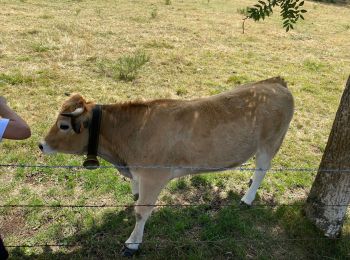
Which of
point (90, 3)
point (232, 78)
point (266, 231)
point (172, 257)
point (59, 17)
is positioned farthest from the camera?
point (90, 3)

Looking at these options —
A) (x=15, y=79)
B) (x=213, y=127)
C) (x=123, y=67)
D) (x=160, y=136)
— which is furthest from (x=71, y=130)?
(x=123, y=67)

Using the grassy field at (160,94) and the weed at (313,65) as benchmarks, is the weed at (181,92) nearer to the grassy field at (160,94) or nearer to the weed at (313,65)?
the grassy field at (160,94)

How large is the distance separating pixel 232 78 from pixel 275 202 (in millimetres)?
4878

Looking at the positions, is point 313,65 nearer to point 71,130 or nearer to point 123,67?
point 123,67

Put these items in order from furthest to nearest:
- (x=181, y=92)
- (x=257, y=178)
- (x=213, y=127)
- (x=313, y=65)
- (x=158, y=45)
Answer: (x=158, y=45), (x=313, y=65), (x=181, y=92), (x=257, y=178), (x=213, y=127)

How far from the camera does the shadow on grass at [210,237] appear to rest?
14.2 ft

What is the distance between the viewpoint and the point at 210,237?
4629 mm

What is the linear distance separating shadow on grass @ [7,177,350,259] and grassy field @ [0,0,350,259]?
0.05 feet

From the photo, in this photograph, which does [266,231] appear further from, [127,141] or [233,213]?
[127,141]

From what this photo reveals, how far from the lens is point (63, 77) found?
29.2 ft

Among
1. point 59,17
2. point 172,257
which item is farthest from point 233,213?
point 59,17

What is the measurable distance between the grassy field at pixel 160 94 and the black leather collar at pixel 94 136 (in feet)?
3.04

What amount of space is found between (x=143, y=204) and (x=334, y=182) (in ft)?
7.02

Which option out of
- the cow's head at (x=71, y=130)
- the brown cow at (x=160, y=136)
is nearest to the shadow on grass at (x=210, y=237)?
the brown cow at (x=160, y=136)
